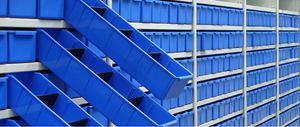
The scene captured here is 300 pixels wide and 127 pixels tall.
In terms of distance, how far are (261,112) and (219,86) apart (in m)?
1.45

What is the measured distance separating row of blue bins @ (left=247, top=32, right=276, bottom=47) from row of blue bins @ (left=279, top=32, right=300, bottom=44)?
333mm

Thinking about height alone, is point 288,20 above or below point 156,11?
below

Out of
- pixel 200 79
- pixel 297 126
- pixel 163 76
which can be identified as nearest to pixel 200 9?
pixel 200 79

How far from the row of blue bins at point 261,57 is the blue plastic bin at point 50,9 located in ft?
10.6

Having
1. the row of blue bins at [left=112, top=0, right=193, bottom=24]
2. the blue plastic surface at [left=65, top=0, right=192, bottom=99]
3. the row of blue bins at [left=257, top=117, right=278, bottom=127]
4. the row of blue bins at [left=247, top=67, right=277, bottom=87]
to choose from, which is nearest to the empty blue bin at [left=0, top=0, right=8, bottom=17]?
the blue plastic surface at [left=65, top=0, right=192, bottom=99]

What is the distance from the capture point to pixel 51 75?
9.18 ft

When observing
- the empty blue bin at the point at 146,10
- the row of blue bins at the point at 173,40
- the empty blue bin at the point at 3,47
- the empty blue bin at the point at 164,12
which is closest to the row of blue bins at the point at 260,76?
the row of blue bins at the point at 173,40

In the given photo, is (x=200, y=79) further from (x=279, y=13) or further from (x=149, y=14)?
(x=279, y=13)

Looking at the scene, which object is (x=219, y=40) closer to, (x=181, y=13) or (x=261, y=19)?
(x=181, y=13)

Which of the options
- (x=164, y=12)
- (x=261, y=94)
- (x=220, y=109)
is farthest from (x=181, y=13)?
(x=261, y=94)

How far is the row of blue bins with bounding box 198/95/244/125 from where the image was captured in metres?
4.48

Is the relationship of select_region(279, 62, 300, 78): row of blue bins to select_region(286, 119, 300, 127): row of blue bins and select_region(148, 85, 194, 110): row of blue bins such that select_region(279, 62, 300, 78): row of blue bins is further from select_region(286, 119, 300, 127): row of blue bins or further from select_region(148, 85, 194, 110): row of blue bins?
select_region(148, 85, 194, 110): row of blue bins

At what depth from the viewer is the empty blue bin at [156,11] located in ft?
11.9

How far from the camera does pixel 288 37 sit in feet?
22.3
